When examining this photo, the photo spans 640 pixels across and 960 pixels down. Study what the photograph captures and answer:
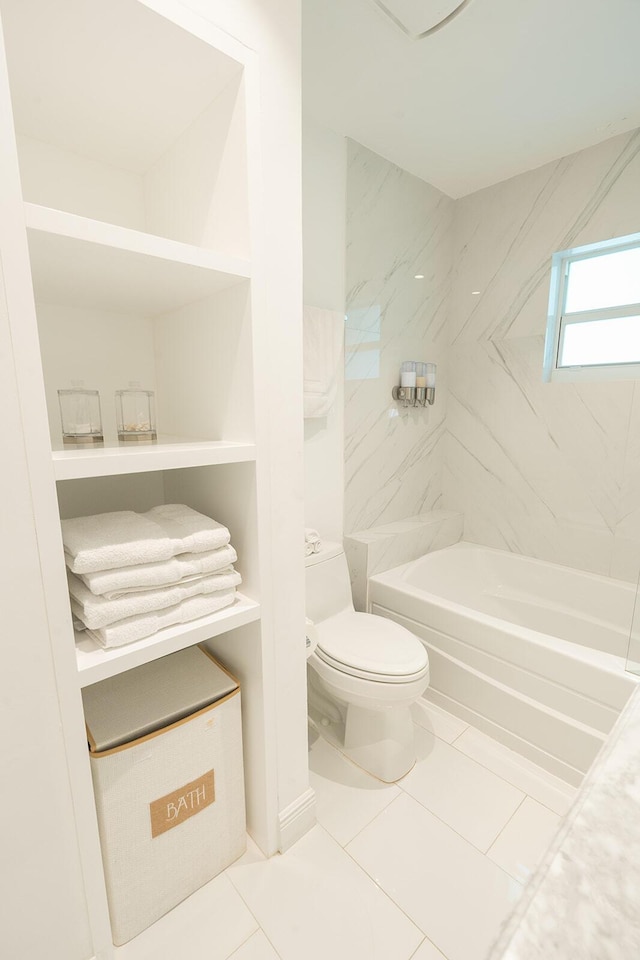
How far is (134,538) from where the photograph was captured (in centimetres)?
95

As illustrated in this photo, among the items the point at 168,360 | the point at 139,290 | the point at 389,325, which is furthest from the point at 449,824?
the point at 389,325

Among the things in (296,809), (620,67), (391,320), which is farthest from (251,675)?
(620,67)

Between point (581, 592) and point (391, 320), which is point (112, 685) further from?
point (581, 592)

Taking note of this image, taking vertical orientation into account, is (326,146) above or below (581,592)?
above

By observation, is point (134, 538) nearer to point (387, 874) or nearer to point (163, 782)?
point (163, 782)

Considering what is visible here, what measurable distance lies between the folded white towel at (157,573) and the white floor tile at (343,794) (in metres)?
0.99

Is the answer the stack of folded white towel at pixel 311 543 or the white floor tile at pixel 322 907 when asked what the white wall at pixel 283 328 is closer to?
the white floor tile at pixel 322 907

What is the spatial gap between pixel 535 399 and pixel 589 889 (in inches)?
94.7

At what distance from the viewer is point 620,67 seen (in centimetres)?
157

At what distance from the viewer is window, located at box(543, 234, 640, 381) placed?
212cm

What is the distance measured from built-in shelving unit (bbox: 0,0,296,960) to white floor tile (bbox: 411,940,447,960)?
0.45m

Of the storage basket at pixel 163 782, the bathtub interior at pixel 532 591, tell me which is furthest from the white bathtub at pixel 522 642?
the storage basket at pixel 163 782

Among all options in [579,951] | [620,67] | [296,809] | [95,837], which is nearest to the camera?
[579,951]

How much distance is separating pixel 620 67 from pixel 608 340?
1095 millimetres
